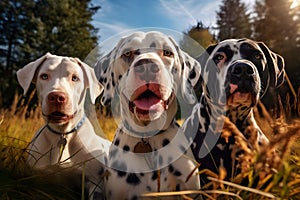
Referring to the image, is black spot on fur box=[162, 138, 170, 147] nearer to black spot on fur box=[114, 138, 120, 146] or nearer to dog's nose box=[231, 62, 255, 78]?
black spot on fur box=[114, 138, 120, 146]

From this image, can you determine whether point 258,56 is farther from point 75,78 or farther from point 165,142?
point 75,78

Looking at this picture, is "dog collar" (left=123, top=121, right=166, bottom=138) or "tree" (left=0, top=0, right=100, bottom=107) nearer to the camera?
"dog collar" (left=123, top=121, right=166, bottom=138)

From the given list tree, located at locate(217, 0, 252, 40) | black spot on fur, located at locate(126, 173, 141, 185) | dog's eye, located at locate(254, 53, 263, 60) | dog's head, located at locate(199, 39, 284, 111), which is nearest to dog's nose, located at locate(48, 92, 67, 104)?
black spot on fur, located at locate(126, 173, 141, 185)

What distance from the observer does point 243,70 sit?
11.2 ft

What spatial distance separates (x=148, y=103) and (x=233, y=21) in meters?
24.0

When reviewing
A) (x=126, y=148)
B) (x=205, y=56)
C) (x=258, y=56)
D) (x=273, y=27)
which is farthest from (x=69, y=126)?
(x=273, y=27)

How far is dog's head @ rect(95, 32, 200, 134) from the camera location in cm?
283

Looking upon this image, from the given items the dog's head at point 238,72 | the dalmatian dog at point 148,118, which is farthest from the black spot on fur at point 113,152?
the dog's head at point 238,72

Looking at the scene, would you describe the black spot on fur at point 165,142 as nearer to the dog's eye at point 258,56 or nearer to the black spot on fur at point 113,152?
the black spot on fur at point 113,152

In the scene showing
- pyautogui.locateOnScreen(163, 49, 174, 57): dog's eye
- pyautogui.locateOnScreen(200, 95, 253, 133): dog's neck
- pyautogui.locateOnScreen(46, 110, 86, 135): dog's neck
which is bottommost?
pyautogui.locateOnScreen(46, 110, 86, 135): dog's neck

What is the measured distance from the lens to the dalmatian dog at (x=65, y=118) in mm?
3430

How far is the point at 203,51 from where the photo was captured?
4.02 m

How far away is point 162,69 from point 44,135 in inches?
58.3

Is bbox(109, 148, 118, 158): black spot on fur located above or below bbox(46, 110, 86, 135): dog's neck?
below
